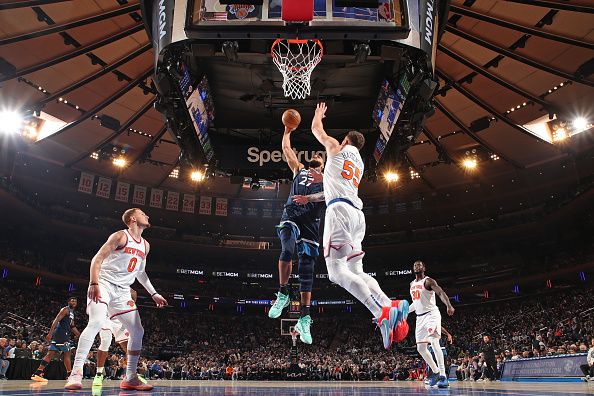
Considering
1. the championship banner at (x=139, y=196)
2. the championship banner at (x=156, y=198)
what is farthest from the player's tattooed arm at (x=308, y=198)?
the championship banner at (x=156, y=198)

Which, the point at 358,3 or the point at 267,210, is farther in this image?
the point at 267,210

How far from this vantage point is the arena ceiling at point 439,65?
12586mm

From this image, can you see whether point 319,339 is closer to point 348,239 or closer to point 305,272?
point 305,272

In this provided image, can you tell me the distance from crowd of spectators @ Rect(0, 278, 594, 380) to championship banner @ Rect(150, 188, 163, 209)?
852 cm

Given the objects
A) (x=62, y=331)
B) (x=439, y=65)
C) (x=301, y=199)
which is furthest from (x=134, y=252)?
(x=439, y=65)

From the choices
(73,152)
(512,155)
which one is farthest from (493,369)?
(73,152)

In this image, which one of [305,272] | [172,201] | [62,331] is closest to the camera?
[305,272]

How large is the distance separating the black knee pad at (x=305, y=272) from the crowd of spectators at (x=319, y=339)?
14029 millimetres

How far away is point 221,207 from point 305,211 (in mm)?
32458

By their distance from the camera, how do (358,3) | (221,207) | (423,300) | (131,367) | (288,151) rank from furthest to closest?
(221,207), (423,300), (358,3), (131,367), (288,151)

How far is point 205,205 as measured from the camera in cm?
3716

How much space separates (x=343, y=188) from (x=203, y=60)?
627 centimetres

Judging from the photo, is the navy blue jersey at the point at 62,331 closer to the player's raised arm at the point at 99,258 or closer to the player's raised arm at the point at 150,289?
the player's raised arm at the point at 150,289

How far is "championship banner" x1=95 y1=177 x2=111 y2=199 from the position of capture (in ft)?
109
